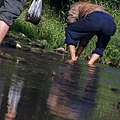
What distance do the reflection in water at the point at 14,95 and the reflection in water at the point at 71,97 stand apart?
233 millimetres

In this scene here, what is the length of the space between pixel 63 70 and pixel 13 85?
2330 millimetres

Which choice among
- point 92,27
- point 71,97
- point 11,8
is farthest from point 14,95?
point 92,27

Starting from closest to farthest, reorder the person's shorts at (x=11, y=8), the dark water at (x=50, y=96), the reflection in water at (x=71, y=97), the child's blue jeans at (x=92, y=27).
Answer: the dark water at (x=50, y=96) < the reflection in water at (x=71, y=97) < the person's shorts at (x=11, y=8) < the child's blue jeans at (x=92, y=27)

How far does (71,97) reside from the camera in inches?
172

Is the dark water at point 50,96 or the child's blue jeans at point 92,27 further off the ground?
the child's blue jeans at point 92,27

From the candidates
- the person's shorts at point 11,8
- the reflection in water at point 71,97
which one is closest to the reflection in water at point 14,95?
the reflection in water at point 71,97

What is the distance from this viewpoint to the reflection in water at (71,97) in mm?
3617

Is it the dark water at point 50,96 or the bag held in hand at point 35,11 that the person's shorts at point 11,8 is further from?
the bag held in hand at point 35,11

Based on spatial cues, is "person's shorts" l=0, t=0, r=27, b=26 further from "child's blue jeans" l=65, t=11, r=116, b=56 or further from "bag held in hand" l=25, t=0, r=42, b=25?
"bag held in hand" l=25, t=0, r=42, b=25

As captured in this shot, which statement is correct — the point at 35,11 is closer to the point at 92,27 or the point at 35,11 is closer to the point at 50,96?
the point at 92,27

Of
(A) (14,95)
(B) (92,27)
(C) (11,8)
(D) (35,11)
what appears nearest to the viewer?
(A) (14,95)

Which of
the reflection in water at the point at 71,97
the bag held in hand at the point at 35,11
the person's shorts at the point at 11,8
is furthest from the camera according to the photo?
the bag held in hand at the point at 35,11

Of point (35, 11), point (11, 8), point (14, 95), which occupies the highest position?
point (35, 11)

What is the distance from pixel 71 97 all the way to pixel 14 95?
2.31ft
